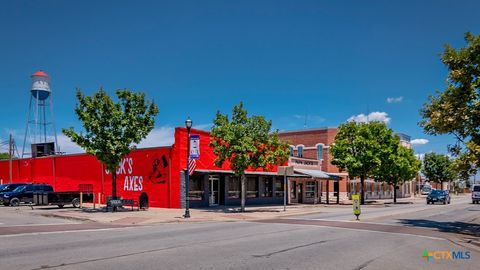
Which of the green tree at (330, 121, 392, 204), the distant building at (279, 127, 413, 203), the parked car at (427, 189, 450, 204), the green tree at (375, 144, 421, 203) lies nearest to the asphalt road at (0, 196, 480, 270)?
the green tree at (330, 121, 392, 204)

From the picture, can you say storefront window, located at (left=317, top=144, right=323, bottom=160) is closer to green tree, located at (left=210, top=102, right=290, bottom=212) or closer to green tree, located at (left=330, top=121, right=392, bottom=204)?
green tree, located at (left=330, top=121, right=392, bottom=204)

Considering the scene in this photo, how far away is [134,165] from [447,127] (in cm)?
2312

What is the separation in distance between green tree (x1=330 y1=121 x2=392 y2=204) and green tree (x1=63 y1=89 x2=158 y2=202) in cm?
2573

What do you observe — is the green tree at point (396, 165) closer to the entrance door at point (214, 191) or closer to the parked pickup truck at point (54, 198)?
the entrance door at point (214, 191)

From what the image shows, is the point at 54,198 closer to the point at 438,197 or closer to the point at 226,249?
the point at 226,249

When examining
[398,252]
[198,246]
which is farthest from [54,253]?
[398,252]

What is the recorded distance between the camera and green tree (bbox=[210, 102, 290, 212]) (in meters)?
29.2

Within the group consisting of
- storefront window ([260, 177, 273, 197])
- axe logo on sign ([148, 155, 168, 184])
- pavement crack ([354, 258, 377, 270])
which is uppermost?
axe logo on sign ([148, 155, 168, 184])

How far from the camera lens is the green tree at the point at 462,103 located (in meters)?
19.2

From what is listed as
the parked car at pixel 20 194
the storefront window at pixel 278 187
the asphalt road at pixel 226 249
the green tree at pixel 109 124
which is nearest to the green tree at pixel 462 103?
the asphalt road at pixel 226 249

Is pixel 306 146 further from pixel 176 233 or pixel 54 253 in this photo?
pixel 54 253

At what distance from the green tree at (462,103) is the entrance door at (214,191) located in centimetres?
1833

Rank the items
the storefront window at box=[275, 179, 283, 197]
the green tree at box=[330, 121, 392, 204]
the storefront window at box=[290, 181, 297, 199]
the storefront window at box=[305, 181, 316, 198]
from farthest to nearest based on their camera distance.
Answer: the storefront window at box=[305, 181, 316, 198], the green tree at box=[330, 121, 392, 204], the storefront window at box=[290, 181, 297, 199], the storefront window at box=[275, 179, 283, 197]

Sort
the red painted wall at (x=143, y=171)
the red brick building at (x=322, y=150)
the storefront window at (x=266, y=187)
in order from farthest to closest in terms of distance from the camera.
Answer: the red brick building at (x=322, y=150) < the storefront window at (x=266, y=187) < the red painted wall at (x=143, y=171)
